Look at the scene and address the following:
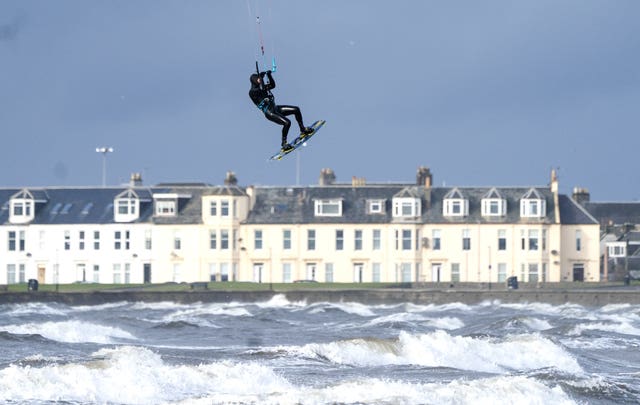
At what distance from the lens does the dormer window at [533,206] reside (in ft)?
332

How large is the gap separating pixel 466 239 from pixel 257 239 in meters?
12.9

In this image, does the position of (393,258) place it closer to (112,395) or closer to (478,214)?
(478,214)

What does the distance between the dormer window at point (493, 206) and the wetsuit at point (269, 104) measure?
69.2m

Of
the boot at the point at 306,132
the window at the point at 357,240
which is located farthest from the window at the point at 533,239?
the boot at the point at 306,132

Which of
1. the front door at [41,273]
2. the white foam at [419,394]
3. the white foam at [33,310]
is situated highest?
the front door at [41,273]

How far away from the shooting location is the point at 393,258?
331 feet

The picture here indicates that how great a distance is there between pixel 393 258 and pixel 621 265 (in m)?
18.4

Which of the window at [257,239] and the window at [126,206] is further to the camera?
the window at [126,206]

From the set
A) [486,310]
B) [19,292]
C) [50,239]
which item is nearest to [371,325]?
[486,310]

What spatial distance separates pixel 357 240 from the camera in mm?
101000

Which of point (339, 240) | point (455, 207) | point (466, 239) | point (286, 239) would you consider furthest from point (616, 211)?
point (286, 239)

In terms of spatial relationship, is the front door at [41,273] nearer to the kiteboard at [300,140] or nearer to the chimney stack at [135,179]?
the chimney stack at [135,179]

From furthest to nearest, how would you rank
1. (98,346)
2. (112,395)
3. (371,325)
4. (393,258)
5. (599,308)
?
(393,258) < (599,308) < (371,325) < (98,346) < (112,395)

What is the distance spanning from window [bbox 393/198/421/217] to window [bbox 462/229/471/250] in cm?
316
